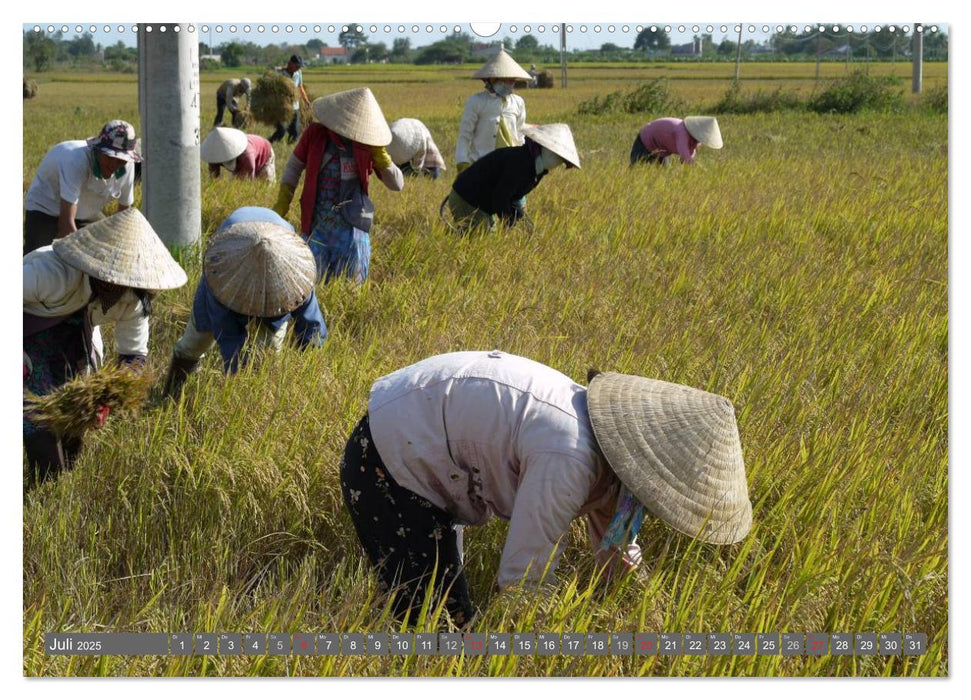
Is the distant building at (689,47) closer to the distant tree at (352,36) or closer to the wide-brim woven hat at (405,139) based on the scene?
the distant tree at (352,36)

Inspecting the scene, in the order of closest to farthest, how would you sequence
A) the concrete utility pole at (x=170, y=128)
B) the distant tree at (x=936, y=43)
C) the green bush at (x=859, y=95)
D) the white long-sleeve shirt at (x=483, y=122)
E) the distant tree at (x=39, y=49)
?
1. the distant tree at (x=39, y=49)
2. the distant tree at (x=936, y=43)
3. the concrete utility pole at (x=170, y=128)
4. the white long-sleeve shirt at (x=483, y=122)
5. the green bush at (x=859, y=95)

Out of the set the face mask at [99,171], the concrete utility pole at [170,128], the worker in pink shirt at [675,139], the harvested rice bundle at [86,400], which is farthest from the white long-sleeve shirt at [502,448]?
the worker in pink shirt at [675,139]

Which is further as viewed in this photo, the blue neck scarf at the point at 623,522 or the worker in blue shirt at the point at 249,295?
the worker in blue shirt at the point at 249,295

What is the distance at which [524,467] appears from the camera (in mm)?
2201

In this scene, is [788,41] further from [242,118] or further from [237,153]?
[242,118]

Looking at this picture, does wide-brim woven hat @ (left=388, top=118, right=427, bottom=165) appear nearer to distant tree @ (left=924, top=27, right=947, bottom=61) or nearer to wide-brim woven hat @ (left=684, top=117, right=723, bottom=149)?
wide-brim woven hat @ (left=684, top=117, right=723, bottom=149)

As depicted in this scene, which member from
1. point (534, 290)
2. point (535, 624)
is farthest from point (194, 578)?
point (534, 290)

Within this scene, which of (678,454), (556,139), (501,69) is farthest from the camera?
(501,69)

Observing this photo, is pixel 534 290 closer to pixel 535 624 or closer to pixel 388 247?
pixel 388 247

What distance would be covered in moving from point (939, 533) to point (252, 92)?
11.8 metres

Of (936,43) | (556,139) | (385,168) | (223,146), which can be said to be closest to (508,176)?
(556,139)

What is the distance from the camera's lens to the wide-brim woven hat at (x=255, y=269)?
10.2 feet

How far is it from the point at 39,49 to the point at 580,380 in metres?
1.86

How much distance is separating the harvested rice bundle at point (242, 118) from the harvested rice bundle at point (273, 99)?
0.59 feet
